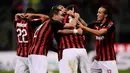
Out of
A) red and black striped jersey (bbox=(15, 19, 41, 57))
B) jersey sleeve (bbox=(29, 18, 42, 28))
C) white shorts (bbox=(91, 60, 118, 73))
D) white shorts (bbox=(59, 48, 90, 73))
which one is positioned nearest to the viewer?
white shorts (bbox=(59, 48, 90, 73))

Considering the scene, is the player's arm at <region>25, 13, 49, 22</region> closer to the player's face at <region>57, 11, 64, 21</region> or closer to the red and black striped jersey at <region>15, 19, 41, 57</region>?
the red and black striped jersey at <region>15, 19, 41, 57</region>

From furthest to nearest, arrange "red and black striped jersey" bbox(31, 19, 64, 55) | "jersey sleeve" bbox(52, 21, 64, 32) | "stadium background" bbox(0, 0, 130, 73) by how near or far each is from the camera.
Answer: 1. "stadium background" bbox(0, 0, 130, 73)
2. "jersey sleeve" bbox(52, 21, 64, 32)
3. "red and black striped jersey" bbox(31, 19, 64, 55)

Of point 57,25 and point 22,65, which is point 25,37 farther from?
point 57,25

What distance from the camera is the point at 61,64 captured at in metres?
11.8

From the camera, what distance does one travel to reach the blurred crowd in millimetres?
23656

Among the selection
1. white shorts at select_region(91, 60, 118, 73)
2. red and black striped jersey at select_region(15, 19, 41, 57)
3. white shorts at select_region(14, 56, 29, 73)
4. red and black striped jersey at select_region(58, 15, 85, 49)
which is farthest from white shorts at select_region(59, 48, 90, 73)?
red and black striped jersey at select_region(15, 19, 41, 57)

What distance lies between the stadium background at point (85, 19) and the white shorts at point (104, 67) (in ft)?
30.3

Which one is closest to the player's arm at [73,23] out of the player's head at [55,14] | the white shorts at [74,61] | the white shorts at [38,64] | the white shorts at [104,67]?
the player's head at [55,14]

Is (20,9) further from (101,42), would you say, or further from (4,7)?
(101,42)

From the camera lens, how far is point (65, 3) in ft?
83.8

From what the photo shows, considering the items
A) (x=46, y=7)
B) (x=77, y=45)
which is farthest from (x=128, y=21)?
(x=77, y=45)

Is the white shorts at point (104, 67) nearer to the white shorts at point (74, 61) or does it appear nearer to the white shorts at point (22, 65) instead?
the white shorts at point (74, 61)

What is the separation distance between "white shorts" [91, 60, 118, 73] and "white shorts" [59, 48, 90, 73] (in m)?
0.49

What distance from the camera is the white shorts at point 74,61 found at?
11711mm
